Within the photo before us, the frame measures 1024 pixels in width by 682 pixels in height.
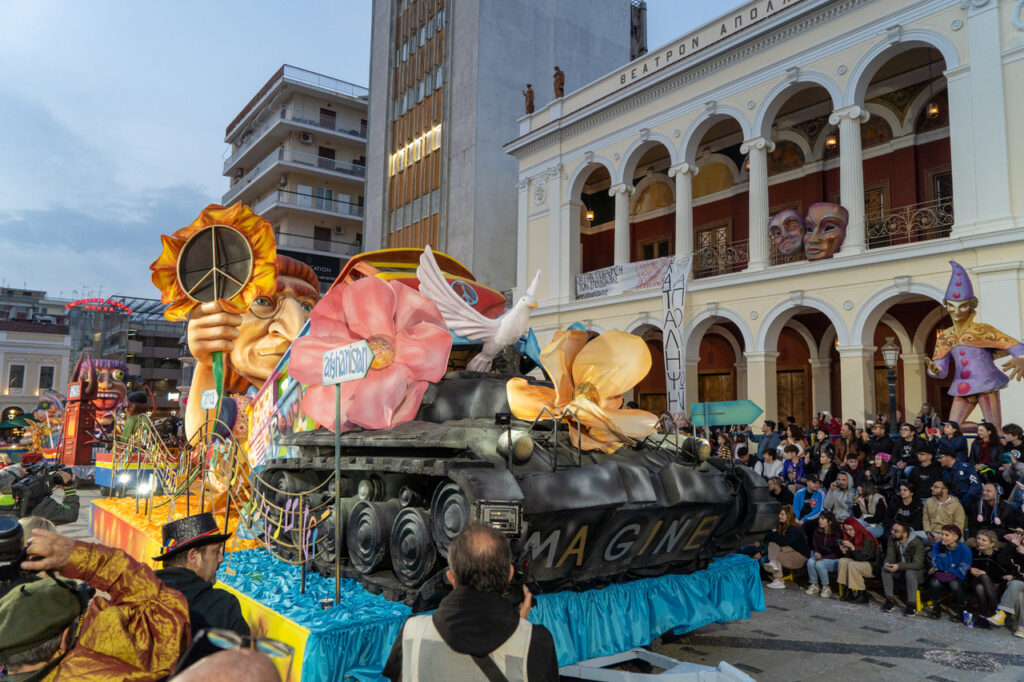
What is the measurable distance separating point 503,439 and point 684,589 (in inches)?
94.2

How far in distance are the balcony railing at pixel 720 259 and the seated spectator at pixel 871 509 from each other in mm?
9655

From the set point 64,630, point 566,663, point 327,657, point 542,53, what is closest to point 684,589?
point 566,663

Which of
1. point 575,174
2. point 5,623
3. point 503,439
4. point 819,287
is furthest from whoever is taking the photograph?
point 575,174

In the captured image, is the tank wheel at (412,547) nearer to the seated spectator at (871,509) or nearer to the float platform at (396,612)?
the float platform at (396,612)

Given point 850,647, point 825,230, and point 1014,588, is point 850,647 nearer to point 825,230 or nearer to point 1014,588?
point 1014,588

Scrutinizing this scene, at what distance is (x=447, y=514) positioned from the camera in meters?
4.79

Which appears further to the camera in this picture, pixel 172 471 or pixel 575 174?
pixel 575 174

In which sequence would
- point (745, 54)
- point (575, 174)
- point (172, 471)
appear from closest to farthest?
point (172, 471), point (745, 54), point (575, 174)

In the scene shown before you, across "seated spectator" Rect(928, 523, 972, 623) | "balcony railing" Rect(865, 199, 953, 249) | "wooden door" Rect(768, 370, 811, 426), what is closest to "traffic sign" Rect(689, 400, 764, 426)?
"seated spectator" Rect(928, 523, 972, 623)

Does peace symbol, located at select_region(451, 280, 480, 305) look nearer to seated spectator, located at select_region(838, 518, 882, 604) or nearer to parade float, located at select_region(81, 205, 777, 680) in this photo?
parade float, located at select_region(81, 205, 777, 680)

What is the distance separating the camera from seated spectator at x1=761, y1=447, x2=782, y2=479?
430 inches

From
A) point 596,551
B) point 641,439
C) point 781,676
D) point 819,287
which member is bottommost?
point 781,676

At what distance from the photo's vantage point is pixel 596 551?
529 centimetres

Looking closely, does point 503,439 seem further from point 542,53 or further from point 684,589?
point 542,53
